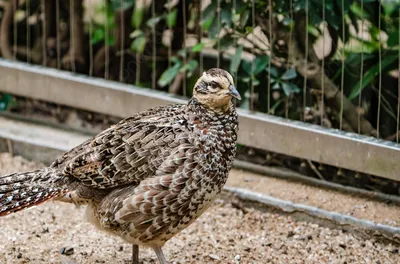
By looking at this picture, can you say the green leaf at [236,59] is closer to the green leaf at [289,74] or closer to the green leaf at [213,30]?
the green leaf at [213,30]

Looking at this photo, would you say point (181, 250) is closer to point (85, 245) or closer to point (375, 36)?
point (85, 245)

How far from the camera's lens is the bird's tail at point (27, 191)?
5906 millimetres

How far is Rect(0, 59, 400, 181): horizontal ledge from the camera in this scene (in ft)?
22.0

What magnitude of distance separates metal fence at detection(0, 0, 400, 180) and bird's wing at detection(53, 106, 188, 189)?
1390mm

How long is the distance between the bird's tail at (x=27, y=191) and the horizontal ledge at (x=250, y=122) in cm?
181

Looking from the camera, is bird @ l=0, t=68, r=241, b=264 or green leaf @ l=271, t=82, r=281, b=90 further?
green leaf @ l=271, t=82, r=281, b=90

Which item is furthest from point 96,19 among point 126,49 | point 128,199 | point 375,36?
point 128,199

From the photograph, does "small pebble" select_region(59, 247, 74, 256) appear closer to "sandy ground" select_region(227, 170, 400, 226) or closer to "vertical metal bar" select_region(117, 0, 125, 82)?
"sandy ground" select_region(227, 170, 400, 226)

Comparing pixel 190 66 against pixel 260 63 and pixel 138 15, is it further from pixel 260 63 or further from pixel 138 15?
pixel 138 15

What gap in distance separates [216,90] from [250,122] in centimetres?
147

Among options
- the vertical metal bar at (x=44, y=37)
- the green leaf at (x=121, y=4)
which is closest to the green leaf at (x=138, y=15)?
the green leaf at (x=121, y=4)

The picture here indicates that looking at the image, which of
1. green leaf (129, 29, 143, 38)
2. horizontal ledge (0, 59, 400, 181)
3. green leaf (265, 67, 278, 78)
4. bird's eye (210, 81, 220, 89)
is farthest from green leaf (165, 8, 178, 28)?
bird's eye (210, 81, 220, 89)

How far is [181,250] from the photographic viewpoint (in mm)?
6449

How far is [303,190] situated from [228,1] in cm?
152
